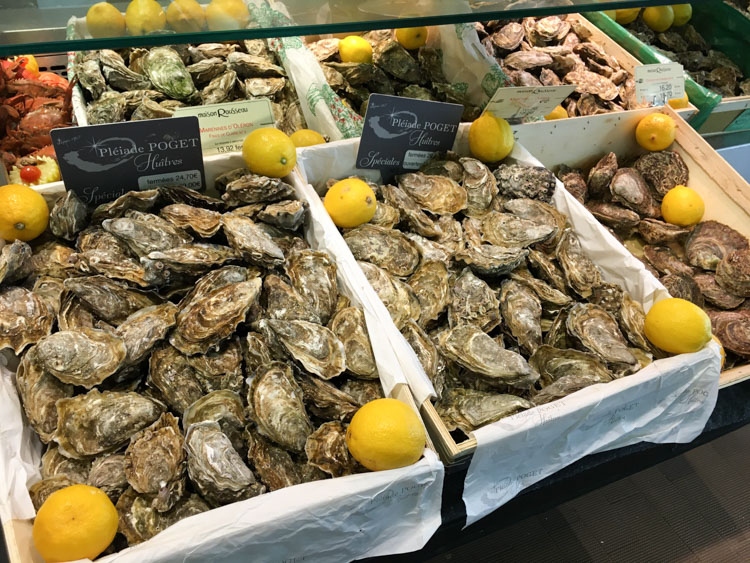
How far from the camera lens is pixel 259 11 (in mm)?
1362

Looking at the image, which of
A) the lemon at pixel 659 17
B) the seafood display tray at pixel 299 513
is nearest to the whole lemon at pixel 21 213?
the seafood display tray at pixel 299 513

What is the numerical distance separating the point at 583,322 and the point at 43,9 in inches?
66.9

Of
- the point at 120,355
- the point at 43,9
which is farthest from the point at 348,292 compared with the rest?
the point at 43,9

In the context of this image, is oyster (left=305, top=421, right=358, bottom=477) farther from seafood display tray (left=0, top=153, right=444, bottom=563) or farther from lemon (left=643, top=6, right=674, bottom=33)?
lemon (left=643, top=6, right=674, bottom=33)

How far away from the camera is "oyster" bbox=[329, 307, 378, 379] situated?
135cm

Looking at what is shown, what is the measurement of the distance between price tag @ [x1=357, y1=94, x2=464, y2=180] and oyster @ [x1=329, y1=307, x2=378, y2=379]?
0.69 m

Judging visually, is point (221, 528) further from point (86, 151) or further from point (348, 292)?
point (86, 151)

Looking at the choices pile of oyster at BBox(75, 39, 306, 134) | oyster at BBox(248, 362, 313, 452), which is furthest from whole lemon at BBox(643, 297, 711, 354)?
pile of oyster at BBox(75, 39, 306, 134)

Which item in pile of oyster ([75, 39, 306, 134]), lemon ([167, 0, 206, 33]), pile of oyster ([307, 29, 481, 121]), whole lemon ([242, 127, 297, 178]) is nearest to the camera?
lemon ([167, 0, 206, 33])

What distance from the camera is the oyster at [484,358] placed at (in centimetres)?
138

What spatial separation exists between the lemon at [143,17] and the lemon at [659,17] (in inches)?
116

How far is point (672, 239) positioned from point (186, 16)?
1955mm

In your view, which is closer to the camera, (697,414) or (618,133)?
(697,414)

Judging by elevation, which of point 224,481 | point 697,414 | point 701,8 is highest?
point 701,8
